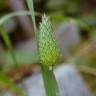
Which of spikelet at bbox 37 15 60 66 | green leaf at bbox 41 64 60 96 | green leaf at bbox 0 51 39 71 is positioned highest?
green leaf at bbox 0 51 39 71

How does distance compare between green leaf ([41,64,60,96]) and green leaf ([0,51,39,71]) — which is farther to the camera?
green leaf ([0,51,39,71])

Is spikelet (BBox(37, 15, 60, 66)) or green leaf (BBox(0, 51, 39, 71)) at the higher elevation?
green leaf (BBox(0, 51, 39, 71))

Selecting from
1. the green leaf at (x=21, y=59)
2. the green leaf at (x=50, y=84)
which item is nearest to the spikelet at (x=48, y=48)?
the green leaf at (x=50, y=84)

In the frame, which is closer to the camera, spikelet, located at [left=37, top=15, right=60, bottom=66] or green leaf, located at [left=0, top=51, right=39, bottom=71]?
spikelet, located at [left=37, top=15, right=60, bottom=66]

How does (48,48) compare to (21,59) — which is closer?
(48,48)

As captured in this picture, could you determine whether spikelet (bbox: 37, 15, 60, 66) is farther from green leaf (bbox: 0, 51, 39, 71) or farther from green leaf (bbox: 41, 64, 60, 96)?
green leaf (bbox: 0, 51, 39, 71)

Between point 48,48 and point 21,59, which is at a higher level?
point 21,59

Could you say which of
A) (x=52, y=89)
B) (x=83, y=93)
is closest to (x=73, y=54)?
(x=83, y=93)

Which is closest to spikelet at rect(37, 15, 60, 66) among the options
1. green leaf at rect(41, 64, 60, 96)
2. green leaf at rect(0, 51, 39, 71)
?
green leaf at rect(41, 64, 60, 96)

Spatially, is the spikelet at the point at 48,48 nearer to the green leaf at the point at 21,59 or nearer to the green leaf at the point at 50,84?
the green leaf at the point at 50,84

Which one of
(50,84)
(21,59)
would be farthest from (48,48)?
(21,59)

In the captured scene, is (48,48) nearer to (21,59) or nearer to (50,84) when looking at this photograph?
(50,84)

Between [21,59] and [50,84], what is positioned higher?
[21,59]
